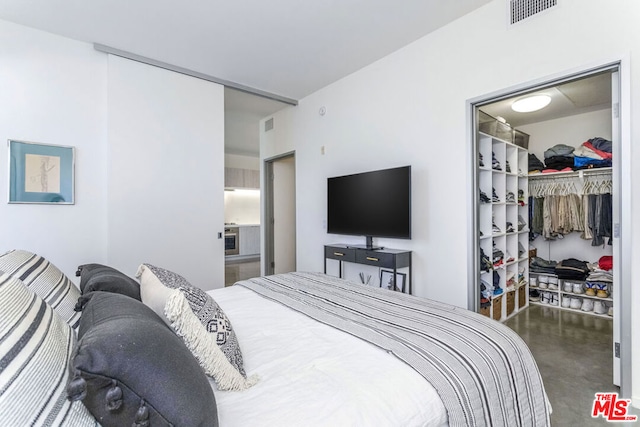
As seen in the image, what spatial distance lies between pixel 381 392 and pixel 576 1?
2.86 metres

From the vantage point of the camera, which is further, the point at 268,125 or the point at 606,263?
the point at 268,125

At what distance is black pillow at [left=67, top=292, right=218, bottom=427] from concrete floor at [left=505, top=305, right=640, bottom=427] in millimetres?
2156

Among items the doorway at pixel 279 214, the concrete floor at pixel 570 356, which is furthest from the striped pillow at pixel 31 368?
the doorway at pixel 279 214

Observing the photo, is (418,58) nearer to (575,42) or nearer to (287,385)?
(575,42)

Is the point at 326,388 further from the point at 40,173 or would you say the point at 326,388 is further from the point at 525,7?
the point at 40,173

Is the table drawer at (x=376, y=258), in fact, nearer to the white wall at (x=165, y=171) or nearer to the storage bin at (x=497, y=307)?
the storage bin at (x=497, y=307)

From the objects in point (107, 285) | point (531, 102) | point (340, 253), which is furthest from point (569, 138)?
point (107, 285)

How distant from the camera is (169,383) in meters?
0.69

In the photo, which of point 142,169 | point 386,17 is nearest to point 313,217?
point 142,169

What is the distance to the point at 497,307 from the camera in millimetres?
3461

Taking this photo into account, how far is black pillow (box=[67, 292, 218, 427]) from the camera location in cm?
62

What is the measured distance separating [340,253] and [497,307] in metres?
1.84

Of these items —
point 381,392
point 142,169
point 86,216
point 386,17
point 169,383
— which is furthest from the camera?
point 142,169

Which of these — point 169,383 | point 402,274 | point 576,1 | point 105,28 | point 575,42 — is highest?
point 105,28
